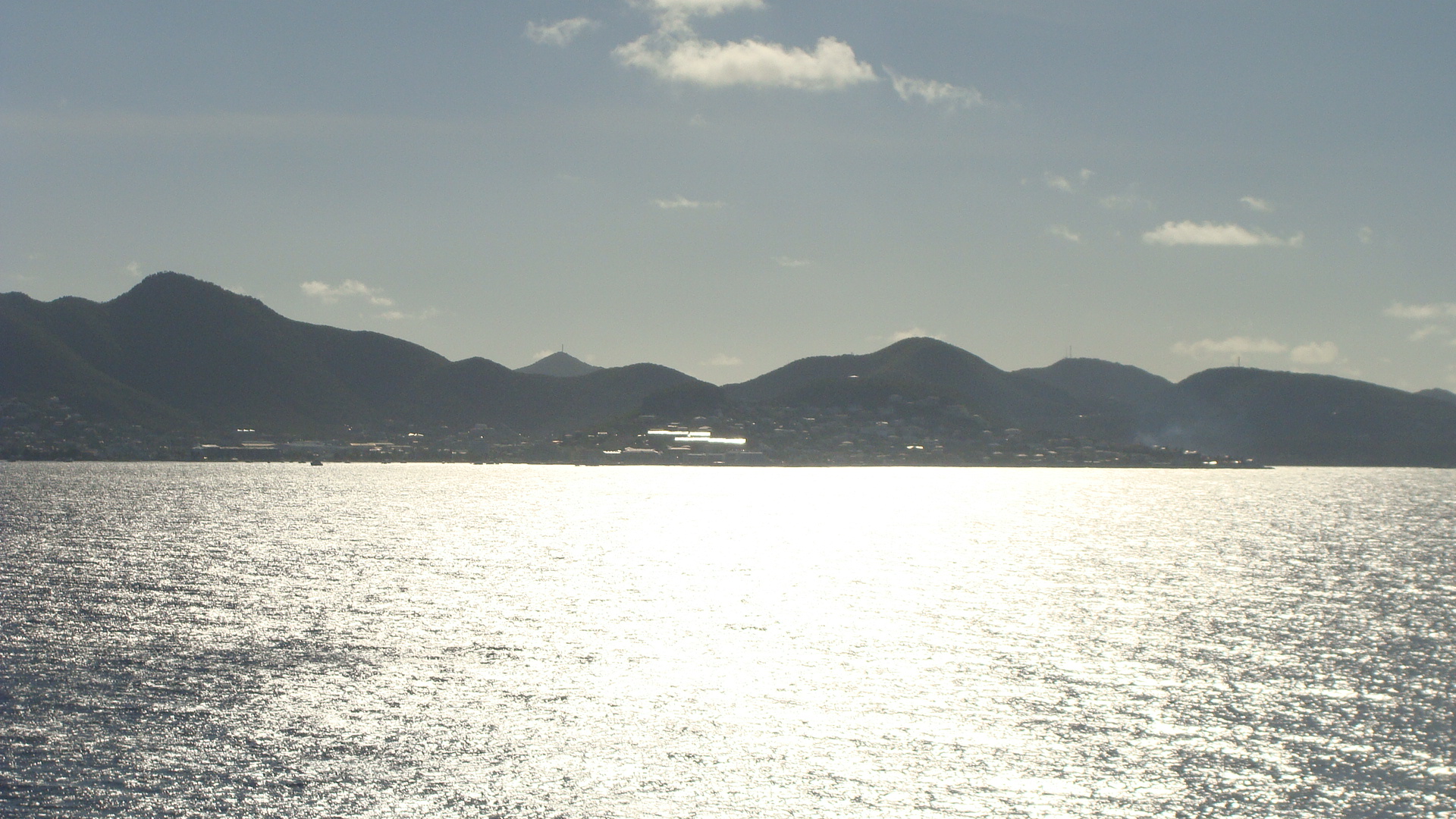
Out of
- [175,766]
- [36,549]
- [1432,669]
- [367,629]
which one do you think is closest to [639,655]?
[367,629]

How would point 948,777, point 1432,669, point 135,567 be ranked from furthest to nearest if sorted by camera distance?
point 135,567 < point 1432,669 < point 948,777

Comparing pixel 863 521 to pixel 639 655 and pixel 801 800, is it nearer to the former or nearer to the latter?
pixel 639 655

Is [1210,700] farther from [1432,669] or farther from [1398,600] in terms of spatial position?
[1398,600]

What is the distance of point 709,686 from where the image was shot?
51219mm

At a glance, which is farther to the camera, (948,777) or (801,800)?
(948,777)

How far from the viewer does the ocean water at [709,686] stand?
3481 centimetres

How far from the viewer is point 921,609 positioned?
76.9 m

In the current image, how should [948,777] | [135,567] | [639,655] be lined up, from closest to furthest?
[948,777] < [639,655] < [135,567]

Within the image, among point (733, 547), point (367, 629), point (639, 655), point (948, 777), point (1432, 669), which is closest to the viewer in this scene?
point (948, 777)

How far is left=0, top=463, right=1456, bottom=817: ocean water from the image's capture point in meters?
34.8

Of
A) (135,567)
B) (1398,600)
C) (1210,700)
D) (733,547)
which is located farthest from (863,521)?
(1210,700)

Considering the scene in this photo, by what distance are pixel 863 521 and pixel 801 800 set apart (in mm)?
136123

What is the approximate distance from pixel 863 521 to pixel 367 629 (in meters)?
113

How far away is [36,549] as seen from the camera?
104 m
